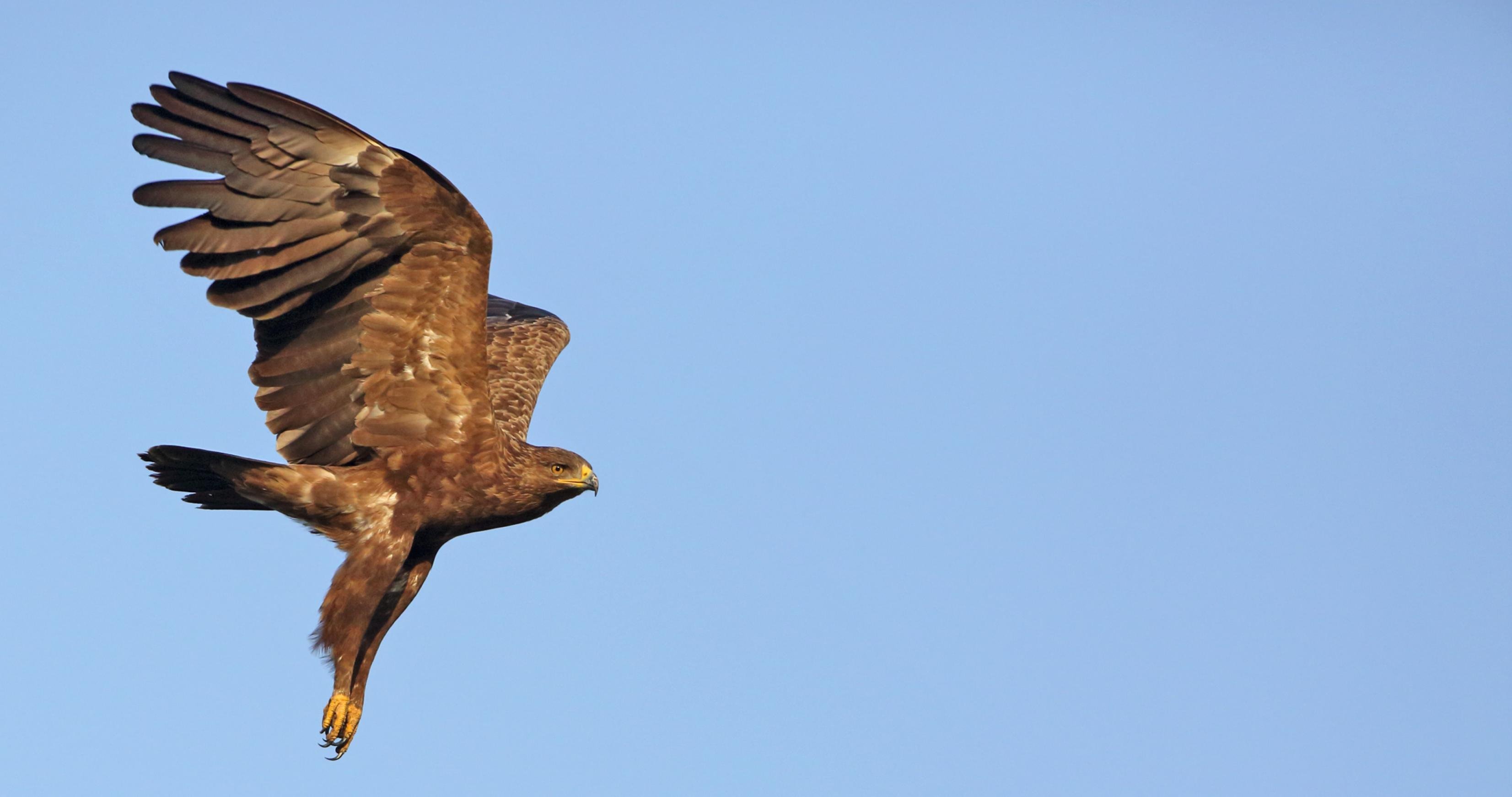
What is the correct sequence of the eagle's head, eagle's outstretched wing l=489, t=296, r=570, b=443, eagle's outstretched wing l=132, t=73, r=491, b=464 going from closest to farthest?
eagle's outstretched wing l=132, t=73, r=491, b=464 < the eagle's head < eagle's outstretched wing l=489, t=296, r=570, b=443

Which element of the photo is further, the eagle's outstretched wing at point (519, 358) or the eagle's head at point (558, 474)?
the eagle's outstretched wing at point (519, 358)

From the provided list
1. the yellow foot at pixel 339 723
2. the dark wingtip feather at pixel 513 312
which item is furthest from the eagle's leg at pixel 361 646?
the dark wingtip feather at pixel 513 312

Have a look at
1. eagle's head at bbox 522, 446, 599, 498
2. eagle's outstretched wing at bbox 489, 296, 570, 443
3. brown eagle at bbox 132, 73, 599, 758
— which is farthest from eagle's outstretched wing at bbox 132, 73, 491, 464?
eagle's outstretched wing at bbox 489, 296, 570, 443

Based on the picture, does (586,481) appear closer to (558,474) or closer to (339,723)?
(558,474)

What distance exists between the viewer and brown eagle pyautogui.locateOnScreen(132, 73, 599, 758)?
8.66 metres

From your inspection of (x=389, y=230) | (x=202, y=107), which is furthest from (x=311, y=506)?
(x=202, y=107)

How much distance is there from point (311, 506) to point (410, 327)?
1136 mm

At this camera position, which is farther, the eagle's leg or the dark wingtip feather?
the dark wingtip feather

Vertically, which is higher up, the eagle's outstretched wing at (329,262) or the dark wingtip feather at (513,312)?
the dark wingtip feather at (513,312)

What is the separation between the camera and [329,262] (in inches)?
351

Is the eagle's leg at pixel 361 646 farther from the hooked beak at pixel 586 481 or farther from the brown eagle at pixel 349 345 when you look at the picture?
the hooked beak at pixel 586 481

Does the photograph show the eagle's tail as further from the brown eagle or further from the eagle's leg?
the eagle's leg

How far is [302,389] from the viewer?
939 centimetres

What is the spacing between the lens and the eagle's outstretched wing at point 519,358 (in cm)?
1119
